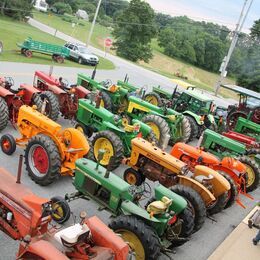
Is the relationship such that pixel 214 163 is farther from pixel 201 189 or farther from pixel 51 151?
pixel 51 151

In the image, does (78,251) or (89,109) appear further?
(89,109)

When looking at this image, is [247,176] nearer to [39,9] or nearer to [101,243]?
[101,243]

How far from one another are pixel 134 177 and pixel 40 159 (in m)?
2.17

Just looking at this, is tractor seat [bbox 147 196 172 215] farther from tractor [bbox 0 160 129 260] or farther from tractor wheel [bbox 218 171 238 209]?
tractor wheel [bbox 218 171 238 209]

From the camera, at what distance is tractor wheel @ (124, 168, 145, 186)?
8.42 metres

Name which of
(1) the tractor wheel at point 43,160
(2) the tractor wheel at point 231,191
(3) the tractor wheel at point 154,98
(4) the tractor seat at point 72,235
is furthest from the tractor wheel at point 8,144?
(3) the tractor wheel at point 154,98

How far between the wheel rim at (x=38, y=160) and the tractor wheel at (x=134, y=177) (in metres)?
1.98

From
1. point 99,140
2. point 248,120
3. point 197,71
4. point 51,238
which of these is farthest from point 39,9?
point 51,238

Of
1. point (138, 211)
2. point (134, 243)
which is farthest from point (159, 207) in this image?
point (134, 243)

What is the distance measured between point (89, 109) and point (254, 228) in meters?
4.98

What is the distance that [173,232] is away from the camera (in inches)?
249

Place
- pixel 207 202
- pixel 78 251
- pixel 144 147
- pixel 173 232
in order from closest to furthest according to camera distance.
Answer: pixel 78 251 < pixel 173 232 < pixel 207 202 < pixel 144 147

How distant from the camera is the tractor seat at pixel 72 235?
422 centimetres

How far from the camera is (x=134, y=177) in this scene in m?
8.47
